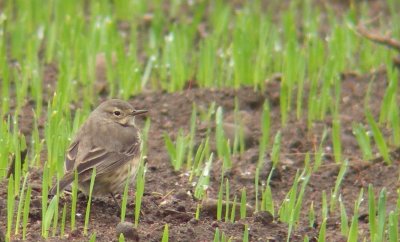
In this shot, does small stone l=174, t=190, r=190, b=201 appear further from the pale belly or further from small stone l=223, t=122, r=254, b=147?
small stone l=223, t=122, r=254, b=147

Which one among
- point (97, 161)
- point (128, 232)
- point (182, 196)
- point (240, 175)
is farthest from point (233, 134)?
point (128, 232)

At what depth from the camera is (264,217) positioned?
732 cm

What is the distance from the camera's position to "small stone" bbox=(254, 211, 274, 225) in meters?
7.32

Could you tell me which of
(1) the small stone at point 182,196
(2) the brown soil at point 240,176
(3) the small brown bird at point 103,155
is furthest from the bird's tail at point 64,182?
(1) the small stone at point 182,196

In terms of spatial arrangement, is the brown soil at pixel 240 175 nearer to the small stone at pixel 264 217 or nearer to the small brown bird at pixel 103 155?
the small stone at pixel 264 217

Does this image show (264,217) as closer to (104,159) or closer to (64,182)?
(104,159)

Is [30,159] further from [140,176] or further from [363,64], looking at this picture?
[363,64]

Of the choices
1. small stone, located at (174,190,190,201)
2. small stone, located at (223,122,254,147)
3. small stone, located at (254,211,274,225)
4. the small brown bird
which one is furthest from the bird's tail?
small stone, located at (223,122,254,147)

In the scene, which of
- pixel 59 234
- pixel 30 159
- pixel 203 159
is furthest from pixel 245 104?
pixel 59 234

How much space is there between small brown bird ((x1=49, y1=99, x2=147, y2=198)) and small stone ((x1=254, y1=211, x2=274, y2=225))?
3.19 ft

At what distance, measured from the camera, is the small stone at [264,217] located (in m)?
7.32

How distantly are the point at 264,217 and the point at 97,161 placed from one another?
3.96ft

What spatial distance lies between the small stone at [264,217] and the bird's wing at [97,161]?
1.04m

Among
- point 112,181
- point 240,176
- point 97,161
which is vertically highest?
point 97,161
